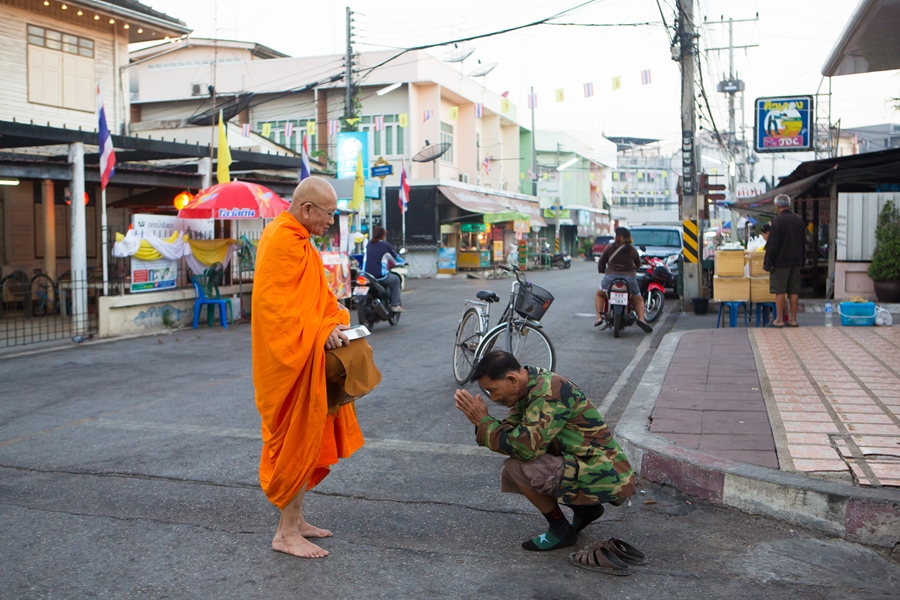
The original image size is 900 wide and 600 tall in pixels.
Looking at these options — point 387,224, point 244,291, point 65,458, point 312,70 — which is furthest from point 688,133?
point 312,70

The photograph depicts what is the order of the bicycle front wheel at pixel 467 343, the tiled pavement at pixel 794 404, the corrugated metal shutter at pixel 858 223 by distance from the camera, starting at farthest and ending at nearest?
the corrugated metal shutter at pixel 858 223, the bicycle front wheel at pixel 467 343, the tiled pavement at pixel 794 404

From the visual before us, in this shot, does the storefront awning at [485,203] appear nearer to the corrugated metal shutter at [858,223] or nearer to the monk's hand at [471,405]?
the corrugated metal shutter at [858,223]

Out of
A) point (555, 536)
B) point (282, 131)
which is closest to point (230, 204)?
point (555, 536)

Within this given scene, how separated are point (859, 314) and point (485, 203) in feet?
83.2

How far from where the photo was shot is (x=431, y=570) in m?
3.56

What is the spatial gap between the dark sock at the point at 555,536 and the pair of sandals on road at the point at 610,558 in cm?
11

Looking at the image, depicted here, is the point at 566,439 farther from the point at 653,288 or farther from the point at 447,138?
the point at 447,138

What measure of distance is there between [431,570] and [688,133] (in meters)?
14.3

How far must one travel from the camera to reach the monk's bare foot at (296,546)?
372 centimetres

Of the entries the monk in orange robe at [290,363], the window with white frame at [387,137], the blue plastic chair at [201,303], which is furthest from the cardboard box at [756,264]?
the window with white frame at [387,137]

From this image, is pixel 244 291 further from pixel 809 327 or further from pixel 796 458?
pixel 796 458

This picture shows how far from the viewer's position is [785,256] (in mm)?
10914

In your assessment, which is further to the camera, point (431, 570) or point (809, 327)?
point (809, 327)

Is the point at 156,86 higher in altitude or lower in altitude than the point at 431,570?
higher
